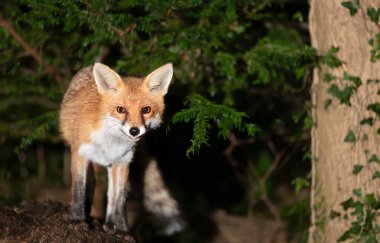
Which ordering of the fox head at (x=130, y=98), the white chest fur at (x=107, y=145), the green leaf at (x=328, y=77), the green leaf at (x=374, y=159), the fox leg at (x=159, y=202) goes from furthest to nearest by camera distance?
the fox leg at (x=159, y=202) < the green leaf at (x=328, y=77) < the green leaf at (x=374, y=159) < the white chest fur at (x=107, y=145) < the fox head at (x=130, y=98)

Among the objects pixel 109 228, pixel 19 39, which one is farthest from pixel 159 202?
pixel 19 39

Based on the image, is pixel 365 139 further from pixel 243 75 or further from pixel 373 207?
pixel 243 75

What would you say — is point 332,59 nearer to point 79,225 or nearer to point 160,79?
point 160,79

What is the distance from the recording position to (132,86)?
449 cm

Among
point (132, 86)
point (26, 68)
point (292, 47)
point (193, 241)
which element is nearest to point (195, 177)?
point (193, 241)

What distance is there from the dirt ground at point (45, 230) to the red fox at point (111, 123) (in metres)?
0.14

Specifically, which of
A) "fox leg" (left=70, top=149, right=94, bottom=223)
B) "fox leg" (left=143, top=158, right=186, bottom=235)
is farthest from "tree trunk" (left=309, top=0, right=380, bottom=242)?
"fox leg" (left=70, top=149, right=94, bottom=223)

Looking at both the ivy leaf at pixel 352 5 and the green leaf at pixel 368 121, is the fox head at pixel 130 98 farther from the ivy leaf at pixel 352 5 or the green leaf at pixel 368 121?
the green leaf at pixel 368 121

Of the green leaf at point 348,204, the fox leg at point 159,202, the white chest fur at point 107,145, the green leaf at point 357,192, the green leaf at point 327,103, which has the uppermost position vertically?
the green leaf at point 327,103

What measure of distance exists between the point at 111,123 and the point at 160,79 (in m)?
0.56

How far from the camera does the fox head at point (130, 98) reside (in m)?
4.31

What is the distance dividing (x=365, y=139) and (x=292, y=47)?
114 cm

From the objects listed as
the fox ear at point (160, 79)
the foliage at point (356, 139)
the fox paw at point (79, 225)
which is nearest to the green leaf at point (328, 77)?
the foliage at point (356, 139)

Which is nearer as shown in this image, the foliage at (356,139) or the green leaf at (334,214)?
the foliage at (356,139)
